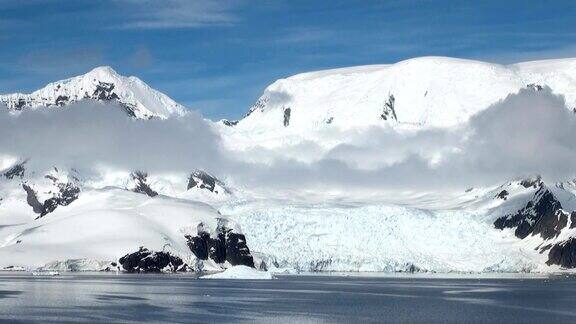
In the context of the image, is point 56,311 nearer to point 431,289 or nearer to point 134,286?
point 134,286

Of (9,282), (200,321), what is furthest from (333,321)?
(9,282)

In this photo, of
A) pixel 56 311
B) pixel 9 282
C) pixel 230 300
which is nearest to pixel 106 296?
pixel 230 300

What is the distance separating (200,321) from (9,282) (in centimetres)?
8341

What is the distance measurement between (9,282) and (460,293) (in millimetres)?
70994

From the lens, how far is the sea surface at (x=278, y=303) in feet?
374

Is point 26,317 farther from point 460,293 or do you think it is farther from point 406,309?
point 460,293

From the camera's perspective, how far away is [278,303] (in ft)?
449

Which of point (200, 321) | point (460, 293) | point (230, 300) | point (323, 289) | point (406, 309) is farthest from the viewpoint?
point (323, 289)

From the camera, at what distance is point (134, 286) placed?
173750 mm

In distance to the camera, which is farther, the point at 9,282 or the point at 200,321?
the point at 9,282

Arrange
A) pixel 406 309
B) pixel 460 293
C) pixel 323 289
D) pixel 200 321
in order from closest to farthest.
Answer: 1. pixel 200 321
2. pixel 406 309
3. pixel 460 293
4. pixel 323 289

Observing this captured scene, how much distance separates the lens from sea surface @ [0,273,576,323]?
114m

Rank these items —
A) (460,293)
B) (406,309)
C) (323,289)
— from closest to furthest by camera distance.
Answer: (406,309)
(460,293)
(323,289)

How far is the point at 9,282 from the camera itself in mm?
184000
